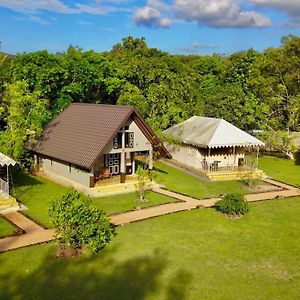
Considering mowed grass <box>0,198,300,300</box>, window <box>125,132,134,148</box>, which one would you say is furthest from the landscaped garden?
window <box>125,132,134,148</box>

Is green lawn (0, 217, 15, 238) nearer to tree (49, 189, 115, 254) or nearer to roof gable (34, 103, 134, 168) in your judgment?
tree (49, 189, 115, 254)

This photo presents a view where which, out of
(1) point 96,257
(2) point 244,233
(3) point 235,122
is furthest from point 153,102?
(1) point 96,257

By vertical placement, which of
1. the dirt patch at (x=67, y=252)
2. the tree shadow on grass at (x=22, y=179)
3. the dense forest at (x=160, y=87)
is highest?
the dense forest at (x=160, y=87)

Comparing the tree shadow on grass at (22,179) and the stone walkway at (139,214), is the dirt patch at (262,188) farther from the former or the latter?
the tree shadow on grass at (22,179)

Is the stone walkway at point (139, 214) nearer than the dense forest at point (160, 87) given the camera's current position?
Yes

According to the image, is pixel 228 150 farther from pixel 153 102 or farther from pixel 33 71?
pixel 33 71

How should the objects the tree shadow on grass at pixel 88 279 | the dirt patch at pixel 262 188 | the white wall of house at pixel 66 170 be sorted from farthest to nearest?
the dirt patch at pixel 262 188
the white wall of house at pixel 66 170
the tree shadow on grass at pixel 88 279

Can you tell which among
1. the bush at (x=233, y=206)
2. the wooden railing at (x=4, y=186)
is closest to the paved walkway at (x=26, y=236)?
the wooden railing at (x=4, y=186)

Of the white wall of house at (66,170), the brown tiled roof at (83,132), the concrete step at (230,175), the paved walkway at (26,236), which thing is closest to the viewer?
the paved walkway at (26,236)
